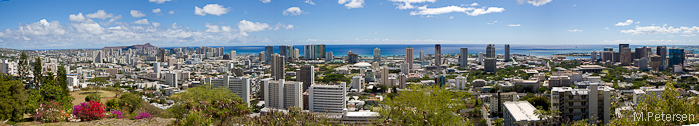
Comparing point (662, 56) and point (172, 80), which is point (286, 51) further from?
Answer: point (662, 56)

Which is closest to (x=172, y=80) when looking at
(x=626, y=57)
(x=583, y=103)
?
(x=583, y=103)

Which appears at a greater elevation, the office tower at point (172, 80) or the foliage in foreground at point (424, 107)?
the foliage in foreground at point (424, 107)

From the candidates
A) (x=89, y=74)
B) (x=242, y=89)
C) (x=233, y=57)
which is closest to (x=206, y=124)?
(x=242, y=89)

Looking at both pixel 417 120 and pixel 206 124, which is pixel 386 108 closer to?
pixel 417 120

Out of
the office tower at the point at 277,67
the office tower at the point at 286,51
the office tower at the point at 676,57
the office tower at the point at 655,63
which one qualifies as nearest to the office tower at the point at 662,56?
the office tower at the point at 655,63

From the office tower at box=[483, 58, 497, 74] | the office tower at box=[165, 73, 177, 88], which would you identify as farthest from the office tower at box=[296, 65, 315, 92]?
the office tower at box=[483, 58, 497, 74]

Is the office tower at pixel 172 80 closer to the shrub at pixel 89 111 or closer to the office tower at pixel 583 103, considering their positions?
the shrub at pixel 89 111
